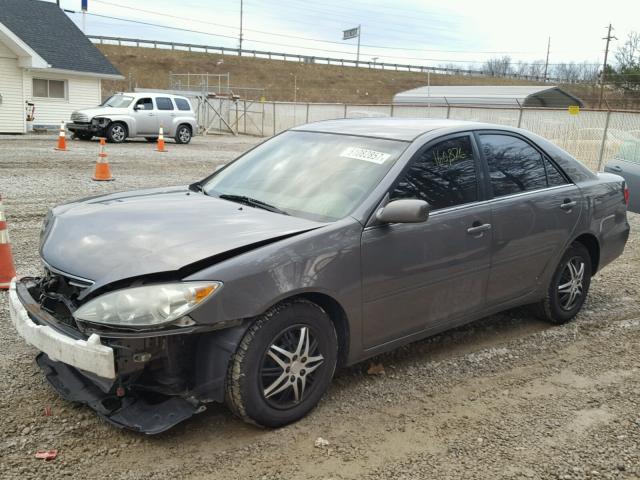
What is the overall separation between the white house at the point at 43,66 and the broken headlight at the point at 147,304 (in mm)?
24887

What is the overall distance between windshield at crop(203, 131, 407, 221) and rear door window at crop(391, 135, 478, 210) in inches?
5.9

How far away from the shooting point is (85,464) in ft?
9.45

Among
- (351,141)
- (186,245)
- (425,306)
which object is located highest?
(351,141)

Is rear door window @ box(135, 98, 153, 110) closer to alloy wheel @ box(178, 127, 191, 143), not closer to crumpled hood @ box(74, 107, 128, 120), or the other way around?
crumpled hood @ box(74, 107, 128, 120)

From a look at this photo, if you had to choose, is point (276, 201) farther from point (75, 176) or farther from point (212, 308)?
point (75, 176)

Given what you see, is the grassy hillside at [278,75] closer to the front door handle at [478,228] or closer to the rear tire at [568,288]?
the rear tire at [568,288]

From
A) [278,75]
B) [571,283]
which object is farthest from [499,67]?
[571,283]

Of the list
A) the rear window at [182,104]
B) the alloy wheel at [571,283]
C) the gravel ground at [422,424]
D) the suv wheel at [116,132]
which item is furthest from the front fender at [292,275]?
the rear window at [182,104]

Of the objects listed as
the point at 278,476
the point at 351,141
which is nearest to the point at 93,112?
the point at 351,141

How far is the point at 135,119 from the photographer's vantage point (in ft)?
74.2

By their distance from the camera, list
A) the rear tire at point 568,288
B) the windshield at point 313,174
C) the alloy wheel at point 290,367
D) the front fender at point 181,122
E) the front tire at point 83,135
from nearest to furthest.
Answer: the alloy wheel at point 290,367 < the windshield at point 313,174 < the rear tire at point 568,288 < the front tire at point 83,135 < the front fender at point 181,122

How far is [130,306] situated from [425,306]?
1.86 m

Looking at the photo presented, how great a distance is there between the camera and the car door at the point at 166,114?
23.5 metres

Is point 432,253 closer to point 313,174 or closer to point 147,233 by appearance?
point 313,174
